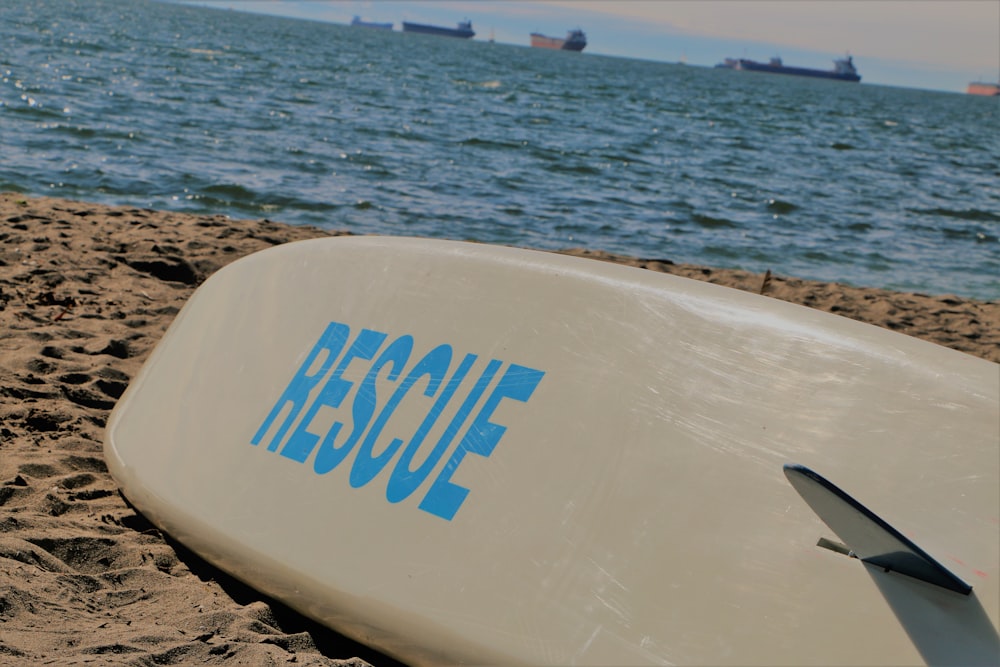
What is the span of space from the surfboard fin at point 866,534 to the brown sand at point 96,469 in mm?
1038

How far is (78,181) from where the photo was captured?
8.68 meters

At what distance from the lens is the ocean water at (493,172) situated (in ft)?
28.9

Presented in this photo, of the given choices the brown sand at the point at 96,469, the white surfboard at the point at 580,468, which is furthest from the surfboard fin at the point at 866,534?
the brown sand at the point at 96,469

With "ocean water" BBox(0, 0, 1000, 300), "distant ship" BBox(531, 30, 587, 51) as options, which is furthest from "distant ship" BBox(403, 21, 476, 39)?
"ocean water" BBox(0, 0, 1000, 300)

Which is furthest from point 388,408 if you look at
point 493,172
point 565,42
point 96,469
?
point 565,42

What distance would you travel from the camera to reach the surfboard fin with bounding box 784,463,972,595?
1565 millimetres

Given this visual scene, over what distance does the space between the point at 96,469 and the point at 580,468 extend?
1632mm

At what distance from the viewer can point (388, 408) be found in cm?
235

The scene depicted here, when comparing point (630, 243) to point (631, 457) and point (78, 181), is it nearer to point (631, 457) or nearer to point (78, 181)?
point (78, 181)

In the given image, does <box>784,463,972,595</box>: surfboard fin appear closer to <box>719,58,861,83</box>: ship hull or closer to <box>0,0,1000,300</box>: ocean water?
<box>0,0,1000,300</box>: ocean water

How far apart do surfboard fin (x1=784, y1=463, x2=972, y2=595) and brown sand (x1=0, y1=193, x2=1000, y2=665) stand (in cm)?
104

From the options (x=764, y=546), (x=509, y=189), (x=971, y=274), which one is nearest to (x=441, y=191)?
(x=509, y=189)

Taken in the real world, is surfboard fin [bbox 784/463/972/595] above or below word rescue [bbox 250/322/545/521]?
above

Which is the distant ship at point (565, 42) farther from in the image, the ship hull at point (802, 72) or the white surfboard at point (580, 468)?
the white surfboard at point (580, 468)
